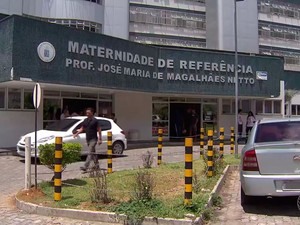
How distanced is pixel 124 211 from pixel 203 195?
5.94 ft

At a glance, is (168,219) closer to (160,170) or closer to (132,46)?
(160,170)

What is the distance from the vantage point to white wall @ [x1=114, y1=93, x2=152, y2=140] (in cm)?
2320

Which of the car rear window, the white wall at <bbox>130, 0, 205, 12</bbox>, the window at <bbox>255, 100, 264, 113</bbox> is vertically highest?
the white wall at <bbox>130, 0, 205, 12</bbox>

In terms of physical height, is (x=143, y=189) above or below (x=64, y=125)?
below

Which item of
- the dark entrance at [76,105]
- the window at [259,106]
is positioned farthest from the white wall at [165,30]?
the dark entrance at [76,105]

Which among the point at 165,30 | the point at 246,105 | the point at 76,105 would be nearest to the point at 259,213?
the point at 76,105

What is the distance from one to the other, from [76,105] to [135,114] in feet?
12.9

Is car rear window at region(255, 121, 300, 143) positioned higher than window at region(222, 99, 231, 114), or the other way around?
window at region(222, 99, 231, 114)

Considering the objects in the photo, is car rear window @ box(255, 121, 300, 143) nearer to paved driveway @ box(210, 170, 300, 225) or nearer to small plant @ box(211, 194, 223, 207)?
paved driveway @ box(210, 170, 300, 225)

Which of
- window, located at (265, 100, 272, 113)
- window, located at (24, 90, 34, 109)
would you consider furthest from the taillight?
window, located at (265, 100, 272, 113)

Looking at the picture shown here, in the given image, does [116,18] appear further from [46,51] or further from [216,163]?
[216,163]

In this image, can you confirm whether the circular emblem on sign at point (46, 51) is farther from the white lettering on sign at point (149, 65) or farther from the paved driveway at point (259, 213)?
the paved driveway at point (259, 213)

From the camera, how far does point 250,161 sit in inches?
272

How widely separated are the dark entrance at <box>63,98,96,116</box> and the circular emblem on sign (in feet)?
12.8
